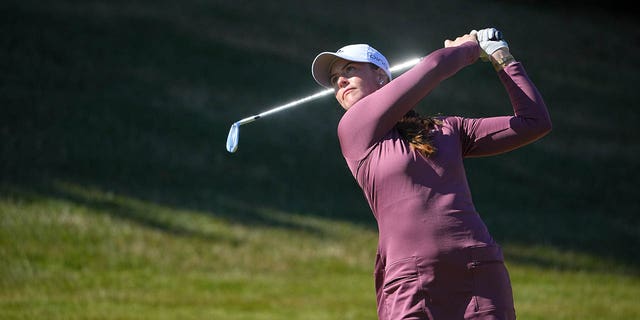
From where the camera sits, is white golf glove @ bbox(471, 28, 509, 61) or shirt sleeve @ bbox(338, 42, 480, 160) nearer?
shirt sleeve @ bbox(338, 42, 480, 160)

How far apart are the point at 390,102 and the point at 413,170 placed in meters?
0.23

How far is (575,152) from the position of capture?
13.5 meters

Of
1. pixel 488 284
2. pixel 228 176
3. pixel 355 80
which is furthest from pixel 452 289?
pixel 228 176

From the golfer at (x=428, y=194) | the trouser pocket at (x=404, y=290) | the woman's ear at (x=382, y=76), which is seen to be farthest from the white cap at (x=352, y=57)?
the trouser pocket at (x=404, y=290)

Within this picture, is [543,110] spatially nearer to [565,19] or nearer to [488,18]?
[488,18]

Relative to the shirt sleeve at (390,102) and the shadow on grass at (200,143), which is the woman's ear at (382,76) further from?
the shadow on grass at (200,143)

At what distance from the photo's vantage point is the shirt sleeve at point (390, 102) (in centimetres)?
315

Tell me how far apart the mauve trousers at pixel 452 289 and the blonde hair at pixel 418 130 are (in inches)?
13.0

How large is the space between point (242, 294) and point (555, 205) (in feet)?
16.6

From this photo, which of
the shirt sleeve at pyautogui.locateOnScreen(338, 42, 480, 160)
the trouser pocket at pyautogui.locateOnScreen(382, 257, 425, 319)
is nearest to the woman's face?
the shirt sleeve at pyautogui.locateOnScreen(338, 42, 480, 160)

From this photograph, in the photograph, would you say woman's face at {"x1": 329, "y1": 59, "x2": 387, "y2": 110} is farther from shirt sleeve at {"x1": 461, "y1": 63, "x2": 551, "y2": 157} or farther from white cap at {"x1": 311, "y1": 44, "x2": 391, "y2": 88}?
shirt sleeve at {"x1": 461, "y1": 63, "x2": 551, "y2": 157}

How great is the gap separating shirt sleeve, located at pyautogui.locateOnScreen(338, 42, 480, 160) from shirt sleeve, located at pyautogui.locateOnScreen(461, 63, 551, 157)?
22cm

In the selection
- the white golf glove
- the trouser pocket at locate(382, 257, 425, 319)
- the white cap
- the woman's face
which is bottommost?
the trouser pocket at locate(382, 257, 425, 319)

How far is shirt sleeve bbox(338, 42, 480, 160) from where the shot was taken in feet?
10.3
